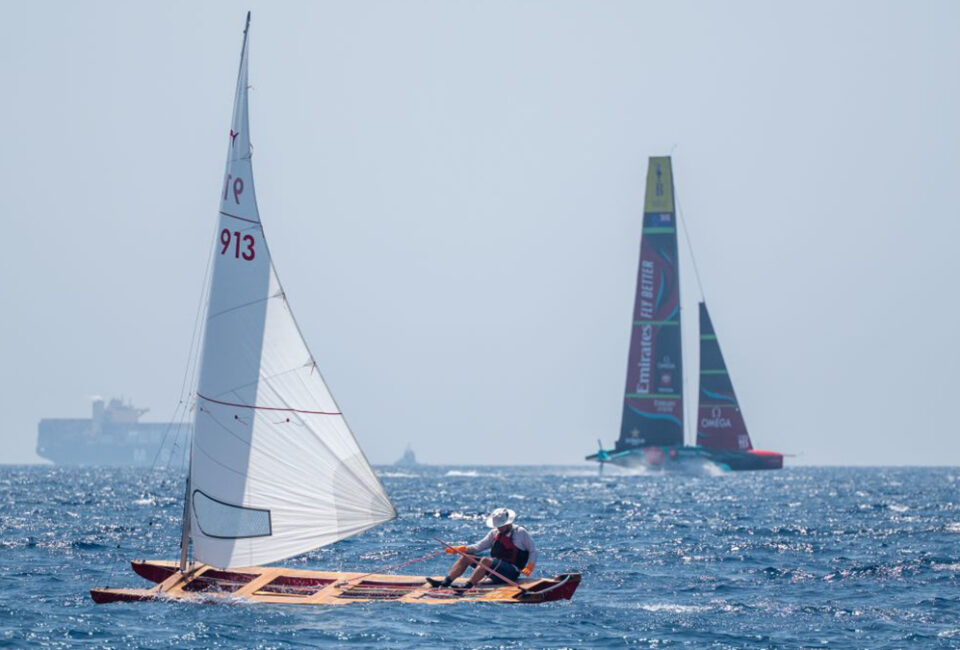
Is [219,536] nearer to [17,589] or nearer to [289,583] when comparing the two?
[289,583]

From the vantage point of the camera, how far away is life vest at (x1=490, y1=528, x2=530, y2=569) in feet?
77.2

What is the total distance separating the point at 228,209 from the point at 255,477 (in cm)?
431

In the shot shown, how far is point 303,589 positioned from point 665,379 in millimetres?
78979

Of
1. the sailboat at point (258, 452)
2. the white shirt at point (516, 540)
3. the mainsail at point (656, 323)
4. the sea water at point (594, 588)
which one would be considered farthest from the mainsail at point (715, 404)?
the sailboat at point (258, 452)

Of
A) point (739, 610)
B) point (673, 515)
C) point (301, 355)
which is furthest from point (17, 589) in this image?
point (673, 515)

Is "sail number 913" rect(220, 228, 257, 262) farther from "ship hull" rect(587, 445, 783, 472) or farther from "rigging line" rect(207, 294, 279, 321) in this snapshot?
"ship hull" rect(587, 445, 783, 472)

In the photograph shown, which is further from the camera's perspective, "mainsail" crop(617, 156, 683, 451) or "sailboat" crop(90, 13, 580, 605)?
"mainsail" crop(617, 156, 683, 451)

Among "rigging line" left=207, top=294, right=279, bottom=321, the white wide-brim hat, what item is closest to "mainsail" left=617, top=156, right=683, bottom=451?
the white wide-brim hat

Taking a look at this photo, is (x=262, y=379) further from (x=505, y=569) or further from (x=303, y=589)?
(x=505, y=569)

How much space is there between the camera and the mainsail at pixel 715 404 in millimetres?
104500

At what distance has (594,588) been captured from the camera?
26281mm

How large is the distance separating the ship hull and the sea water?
2027 inches

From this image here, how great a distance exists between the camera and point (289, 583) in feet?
78.2

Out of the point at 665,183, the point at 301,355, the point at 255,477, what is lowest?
the point at 255,477
